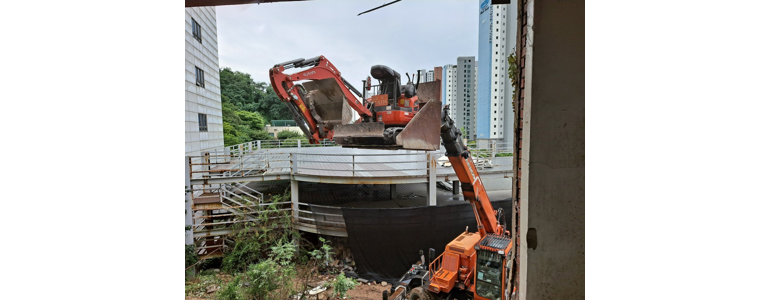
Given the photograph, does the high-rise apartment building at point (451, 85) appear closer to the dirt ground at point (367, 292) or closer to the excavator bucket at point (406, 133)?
the dirt ground at point (367, 292)

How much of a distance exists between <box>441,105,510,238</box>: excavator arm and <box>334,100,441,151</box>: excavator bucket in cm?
Answer: 48

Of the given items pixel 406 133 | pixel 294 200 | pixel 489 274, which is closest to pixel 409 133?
pixel 406 133

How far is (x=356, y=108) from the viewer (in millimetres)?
4480

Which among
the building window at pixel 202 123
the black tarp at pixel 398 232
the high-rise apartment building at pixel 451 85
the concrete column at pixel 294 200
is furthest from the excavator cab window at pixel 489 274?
the high-rise apartment building at pixel 451 85

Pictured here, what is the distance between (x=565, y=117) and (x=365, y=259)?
22.7 ft

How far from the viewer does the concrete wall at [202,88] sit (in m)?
10.4

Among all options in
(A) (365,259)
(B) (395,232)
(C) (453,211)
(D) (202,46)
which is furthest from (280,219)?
(D) (202,46)

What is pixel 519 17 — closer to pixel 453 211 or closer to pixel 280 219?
pixel 453 211

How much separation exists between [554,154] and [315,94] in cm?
423

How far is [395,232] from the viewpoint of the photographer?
7.22m

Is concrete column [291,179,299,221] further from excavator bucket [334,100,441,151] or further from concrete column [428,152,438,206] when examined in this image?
excavator bucket [334,100,441,151]

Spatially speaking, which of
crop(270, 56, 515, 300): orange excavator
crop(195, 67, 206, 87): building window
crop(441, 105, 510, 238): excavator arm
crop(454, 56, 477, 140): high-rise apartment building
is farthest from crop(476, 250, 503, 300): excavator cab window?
crop(454, 56, 477, 140): high-rise apartment building

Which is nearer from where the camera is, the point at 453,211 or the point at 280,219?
the point at 453,211

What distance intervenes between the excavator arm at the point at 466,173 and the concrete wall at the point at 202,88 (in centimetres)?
941
